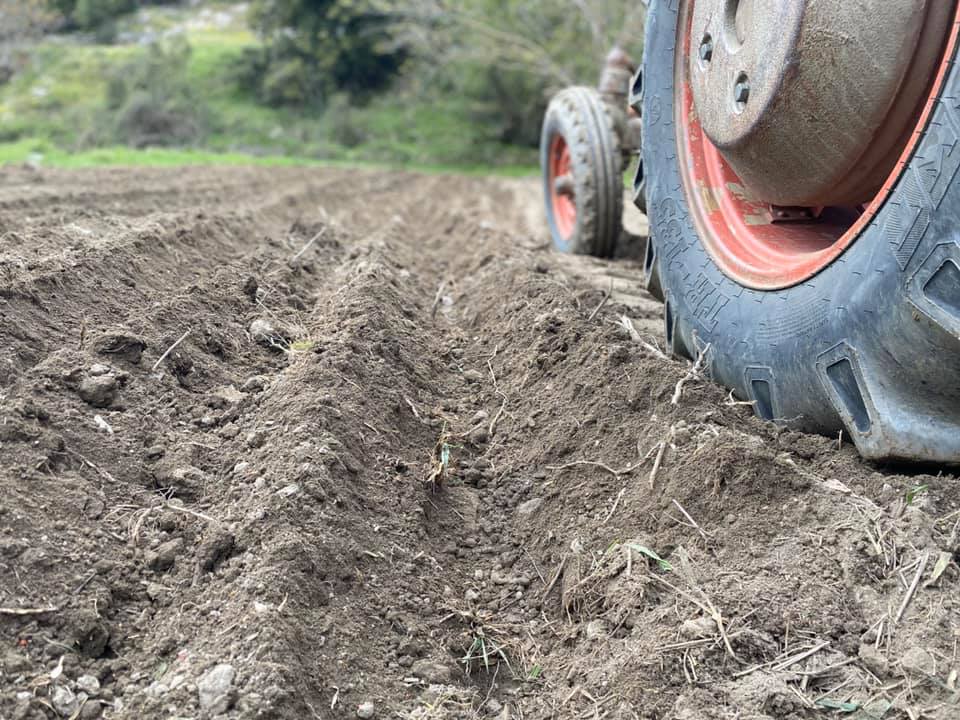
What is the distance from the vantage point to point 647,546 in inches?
81.7

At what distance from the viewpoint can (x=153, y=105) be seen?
16812mm

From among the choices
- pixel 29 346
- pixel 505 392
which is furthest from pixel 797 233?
pixel 29 346

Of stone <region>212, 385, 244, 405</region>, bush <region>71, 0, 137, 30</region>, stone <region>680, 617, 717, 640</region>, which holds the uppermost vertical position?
stone <region>680, 617, 717, 640</region>

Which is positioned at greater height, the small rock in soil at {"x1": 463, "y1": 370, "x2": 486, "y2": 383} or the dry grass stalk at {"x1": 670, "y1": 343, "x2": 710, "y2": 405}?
the dry grass stalk at {"x1": 670, "y1": 343, "x2": 710, "y2": 405}

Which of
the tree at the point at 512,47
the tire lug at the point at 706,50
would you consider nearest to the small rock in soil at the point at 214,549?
the tire lug at the point at 706,50

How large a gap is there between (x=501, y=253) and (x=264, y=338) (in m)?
2.12

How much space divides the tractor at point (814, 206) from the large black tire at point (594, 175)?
76.1 inches

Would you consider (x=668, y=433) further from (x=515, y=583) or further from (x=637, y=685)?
(x=637, y=685)

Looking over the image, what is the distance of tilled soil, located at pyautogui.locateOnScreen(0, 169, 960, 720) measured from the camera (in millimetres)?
1710

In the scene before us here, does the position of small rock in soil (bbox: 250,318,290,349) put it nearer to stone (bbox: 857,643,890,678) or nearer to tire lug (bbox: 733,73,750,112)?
tire lug (bbox: 733,73,750,112)

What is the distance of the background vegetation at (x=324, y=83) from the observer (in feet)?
54.2

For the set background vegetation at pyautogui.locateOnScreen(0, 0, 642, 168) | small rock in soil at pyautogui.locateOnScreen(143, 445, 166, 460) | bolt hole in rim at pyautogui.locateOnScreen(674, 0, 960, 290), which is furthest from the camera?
background vegetation at pyautogui.locateOnScreen(0, 0, 642, 168)

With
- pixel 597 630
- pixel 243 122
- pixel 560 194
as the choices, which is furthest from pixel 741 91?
pixel 243 122

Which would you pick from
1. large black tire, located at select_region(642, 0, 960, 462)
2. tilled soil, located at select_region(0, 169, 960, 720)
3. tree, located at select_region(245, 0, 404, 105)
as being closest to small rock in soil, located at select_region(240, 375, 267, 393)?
tilled soil, located at select_region(0, 169, 960, 720)
